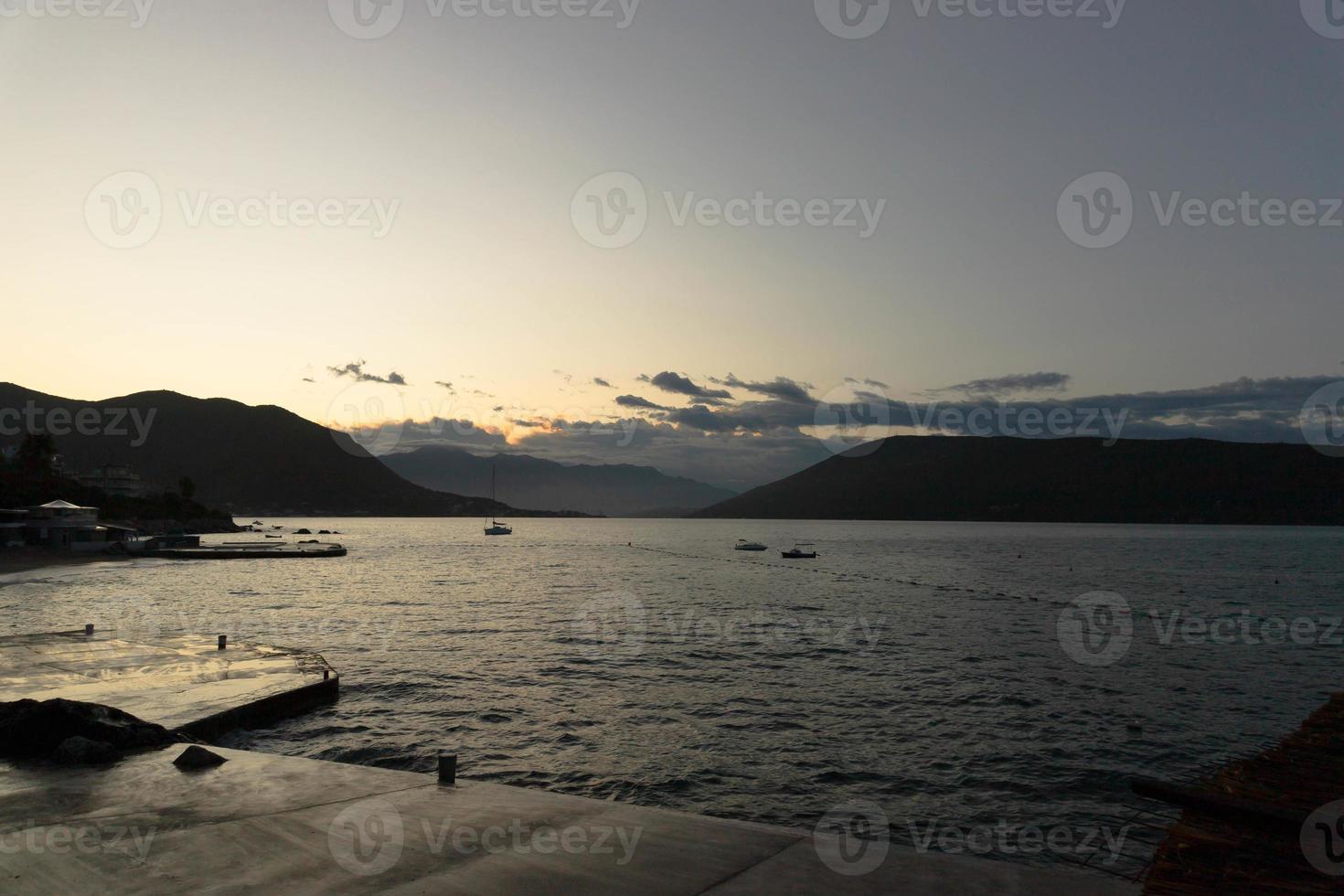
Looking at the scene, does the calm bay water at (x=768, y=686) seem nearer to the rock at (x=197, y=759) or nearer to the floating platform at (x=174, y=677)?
the floating platform at (x=174, y=677)

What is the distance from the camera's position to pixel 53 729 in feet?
46.5

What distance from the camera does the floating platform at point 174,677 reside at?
64.0 ft

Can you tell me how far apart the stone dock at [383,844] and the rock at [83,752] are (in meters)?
0.31

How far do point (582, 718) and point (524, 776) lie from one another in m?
6.13

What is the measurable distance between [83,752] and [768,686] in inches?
874

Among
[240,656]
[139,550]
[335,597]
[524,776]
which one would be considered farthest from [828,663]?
[139,550]

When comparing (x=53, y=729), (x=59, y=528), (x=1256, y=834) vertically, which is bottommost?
(x=59, y=528)

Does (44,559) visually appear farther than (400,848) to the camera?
Yes

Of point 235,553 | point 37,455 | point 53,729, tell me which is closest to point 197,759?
point 53,729

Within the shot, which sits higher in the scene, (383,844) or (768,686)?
(383,844)

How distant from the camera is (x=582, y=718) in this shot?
81.7ft

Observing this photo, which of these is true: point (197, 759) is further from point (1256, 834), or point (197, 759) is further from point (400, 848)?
point (1256, 834)

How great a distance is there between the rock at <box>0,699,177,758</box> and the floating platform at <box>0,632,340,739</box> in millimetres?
3226

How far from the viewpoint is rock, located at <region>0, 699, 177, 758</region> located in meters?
14.0
